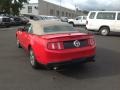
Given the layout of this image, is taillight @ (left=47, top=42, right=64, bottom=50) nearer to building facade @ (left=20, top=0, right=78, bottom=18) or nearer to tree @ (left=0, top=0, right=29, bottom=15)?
tree @ (left=0, top=0, right=29, bottom=15)

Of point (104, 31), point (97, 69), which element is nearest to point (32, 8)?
point (104, 31)

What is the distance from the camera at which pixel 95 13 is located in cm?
2022

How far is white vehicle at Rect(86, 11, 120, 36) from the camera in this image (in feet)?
64.5

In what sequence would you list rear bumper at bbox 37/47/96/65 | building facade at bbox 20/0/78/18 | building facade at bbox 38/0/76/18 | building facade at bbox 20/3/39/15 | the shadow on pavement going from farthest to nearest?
building facade at bbox 38/0/76/18 → building facade at bbox 20/0/78/18 → building facade at bbox 20/3/39/15 → the shadow on pavement → rear bumper at bbox 37/47/96/65

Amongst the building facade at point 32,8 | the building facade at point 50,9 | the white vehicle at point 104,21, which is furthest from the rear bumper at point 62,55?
the building facade at point 50,9

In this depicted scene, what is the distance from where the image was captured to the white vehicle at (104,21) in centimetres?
1967

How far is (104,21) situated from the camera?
1998 centimetres

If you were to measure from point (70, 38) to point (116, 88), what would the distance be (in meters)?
1.94

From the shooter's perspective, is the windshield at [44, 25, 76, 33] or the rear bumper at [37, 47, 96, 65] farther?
the windshield at [44, 25, 76, 33]

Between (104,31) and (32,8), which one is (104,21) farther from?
(32,8)

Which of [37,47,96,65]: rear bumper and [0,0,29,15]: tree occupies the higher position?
[0,0,29,15]: tree

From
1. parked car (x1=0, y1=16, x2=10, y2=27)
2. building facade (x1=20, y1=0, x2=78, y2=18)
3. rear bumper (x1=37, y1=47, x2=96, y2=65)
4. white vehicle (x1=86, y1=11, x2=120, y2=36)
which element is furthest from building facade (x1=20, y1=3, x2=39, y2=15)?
rear bumper (x1=37, y1=47, x2=96, y2=65)

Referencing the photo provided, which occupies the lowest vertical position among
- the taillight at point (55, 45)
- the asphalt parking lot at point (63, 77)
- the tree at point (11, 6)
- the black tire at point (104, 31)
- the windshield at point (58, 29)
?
the asphalt parking lot at point (63, 77)

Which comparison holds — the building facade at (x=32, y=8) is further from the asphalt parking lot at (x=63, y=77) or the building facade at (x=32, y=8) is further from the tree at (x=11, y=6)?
the asphalt parking lot at (x=63, y=77)
